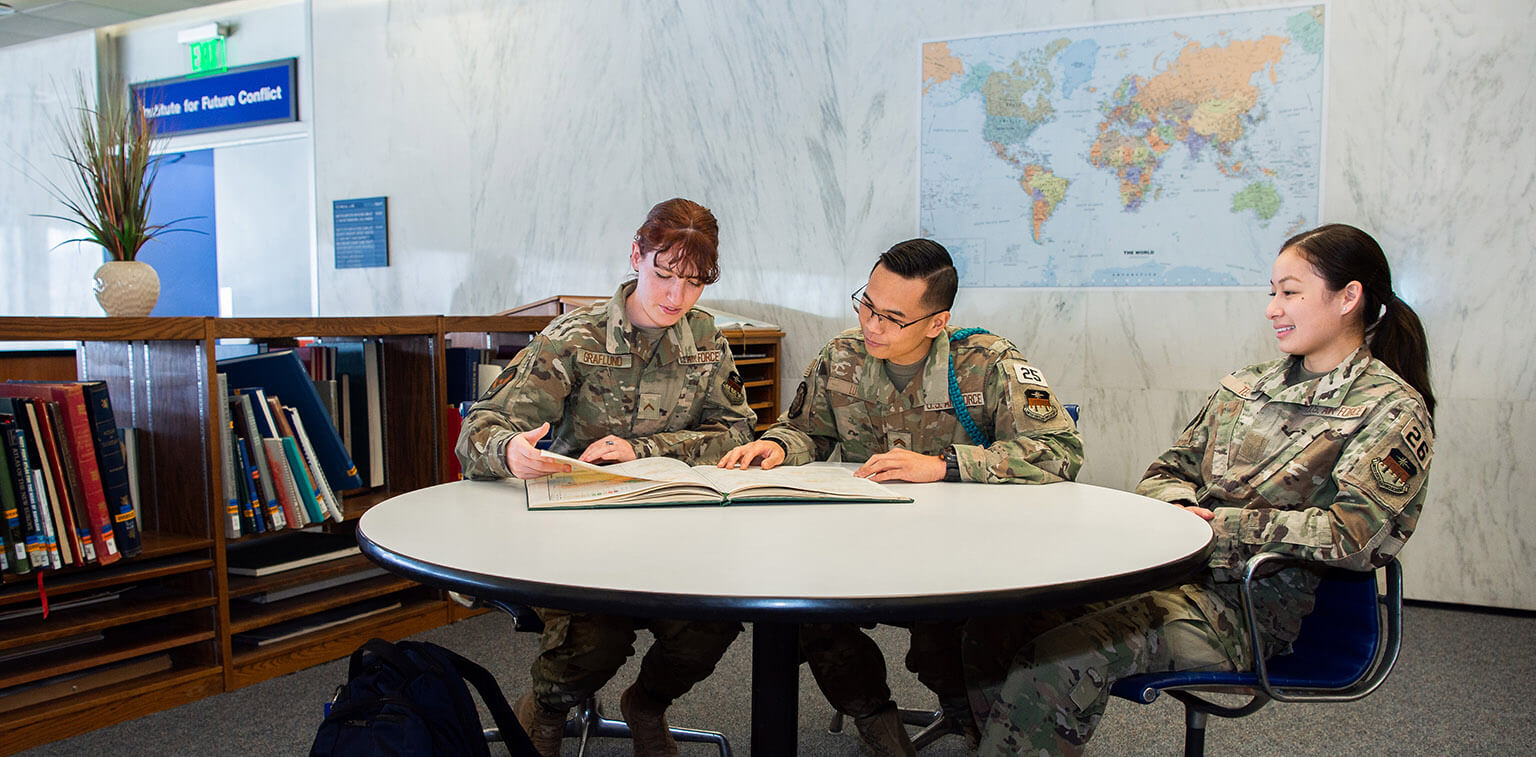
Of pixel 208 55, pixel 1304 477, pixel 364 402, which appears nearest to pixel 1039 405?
pixel 1304 477

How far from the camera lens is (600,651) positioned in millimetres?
2049

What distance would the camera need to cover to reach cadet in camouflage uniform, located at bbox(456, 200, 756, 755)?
80.8 inches

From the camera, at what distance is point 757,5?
14.4 ft

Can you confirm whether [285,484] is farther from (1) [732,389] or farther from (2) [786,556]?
(2) [786,556]

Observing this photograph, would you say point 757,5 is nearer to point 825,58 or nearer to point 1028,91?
point 825,58

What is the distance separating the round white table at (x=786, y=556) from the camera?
108cm

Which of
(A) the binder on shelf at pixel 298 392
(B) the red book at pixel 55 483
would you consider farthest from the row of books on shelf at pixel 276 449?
(B) the red book at pixel 55 483

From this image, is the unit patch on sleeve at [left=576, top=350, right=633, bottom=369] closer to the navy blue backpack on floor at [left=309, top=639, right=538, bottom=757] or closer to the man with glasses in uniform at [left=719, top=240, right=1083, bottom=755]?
the man with glasses in uniform at [left=719, top=240, right=1083, bottom=755]

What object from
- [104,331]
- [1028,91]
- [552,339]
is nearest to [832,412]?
[552,339]

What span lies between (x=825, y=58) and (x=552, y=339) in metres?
2.53

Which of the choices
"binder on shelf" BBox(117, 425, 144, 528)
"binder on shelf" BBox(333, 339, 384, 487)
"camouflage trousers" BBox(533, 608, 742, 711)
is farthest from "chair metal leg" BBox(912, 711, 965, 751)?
"binder on shelf" BBox(117, 425, 144, 528)

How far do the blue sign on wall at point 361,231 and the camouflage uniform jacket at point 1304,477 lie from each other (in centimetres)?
456

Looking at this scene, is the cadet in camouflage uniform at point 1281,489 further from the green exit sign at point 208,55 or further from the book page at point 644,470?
the green exit sign at point 208,55

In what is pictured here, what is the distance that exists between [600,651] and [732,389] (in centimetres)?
68
